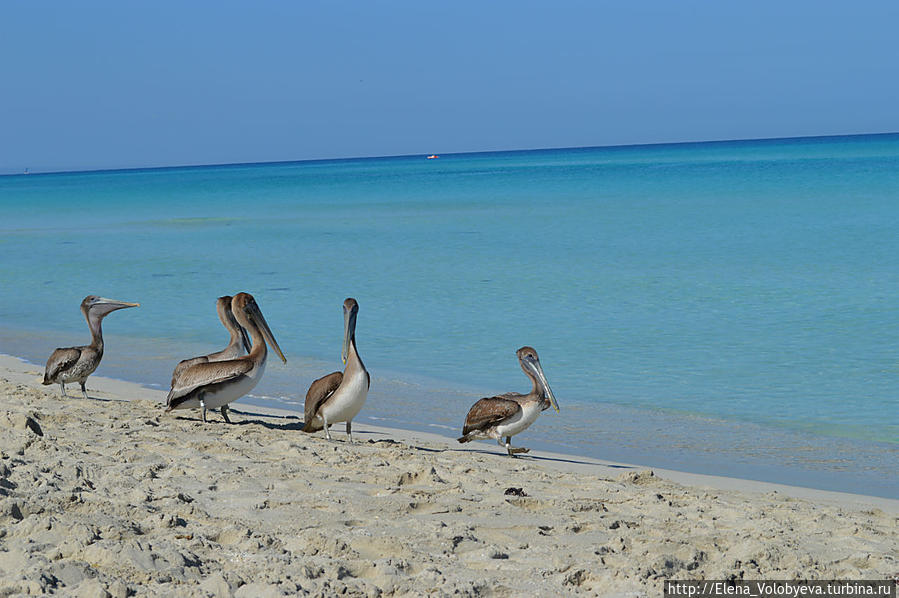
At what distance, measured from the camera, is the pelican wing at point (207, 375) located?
6.96 m

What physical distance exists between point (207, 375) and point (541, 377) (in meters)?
2.24

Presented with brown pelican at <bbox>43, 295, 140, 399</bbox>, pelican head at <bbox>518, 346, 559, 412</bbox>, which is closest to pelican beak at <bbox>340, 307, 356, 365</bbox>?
pelican head at <bbox>518, 346, 559, 412</bbox>

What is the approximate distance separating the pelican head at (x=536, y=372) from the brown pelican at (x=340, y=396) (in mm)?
1129

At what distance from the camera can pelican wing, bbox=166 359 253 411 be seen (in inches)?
274

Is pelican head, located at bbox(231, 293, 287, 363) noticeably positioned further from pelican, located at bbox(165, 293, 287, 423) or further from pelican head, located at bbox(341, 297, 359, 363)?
pelican head, located at bbox(341, 297, 359, 363)

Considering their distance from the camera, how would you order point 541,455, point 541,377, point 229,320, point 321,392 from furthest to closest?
point 229,320 → point 541,455 → point 541,377 → point 321,392

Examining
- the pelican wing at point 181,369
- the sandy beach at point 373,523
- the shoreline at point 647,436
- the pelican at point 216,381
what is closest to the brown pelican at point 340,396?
the sandy beach at point 373,523

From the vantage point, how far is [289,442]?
245 inches

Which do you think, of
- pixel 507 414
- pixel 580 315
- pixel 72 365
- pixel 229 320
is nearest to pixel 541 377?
pixel 507 414

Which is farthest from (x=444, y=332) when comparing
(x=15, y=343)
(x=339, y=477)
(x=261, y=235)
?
(x=261, y=235)

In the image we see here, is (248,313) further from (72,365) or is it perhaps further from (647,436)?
(647,436)

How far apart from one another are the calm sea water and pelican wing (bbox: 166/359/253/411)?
5.43 ft

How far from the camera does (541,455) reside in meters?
7.07

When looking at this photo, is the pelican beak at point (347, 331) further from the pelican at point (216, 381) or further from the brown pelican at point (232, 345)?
the brown pelican at point (232, 345)
